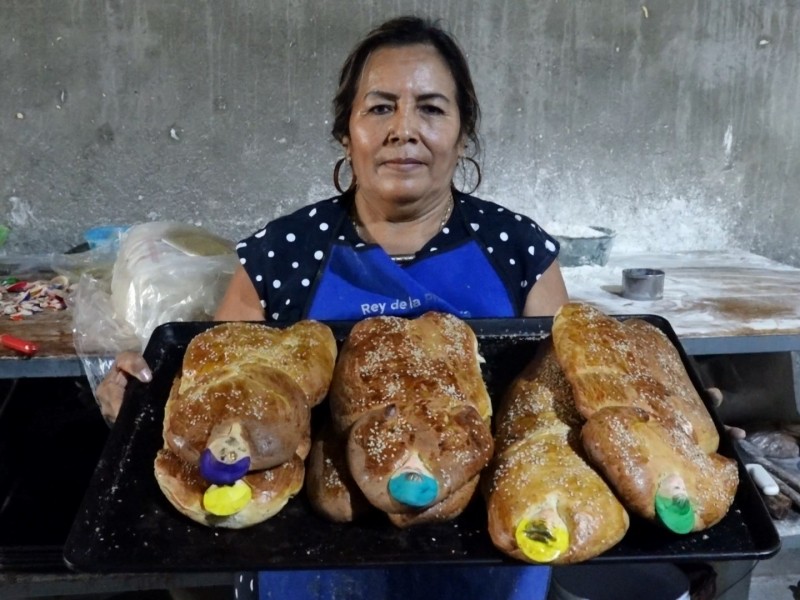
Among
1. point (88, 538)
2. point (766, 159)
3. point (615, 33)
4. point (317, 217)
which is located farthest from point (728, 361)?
point (88, 538)

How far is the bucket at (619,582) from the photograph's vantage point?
2070 millimetres

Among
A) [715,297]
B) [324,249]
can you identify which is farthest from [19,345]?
[715,297]

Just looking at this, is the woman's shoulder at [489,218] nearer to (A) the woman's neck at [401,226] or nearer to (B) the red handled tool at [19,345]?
(A) the woman's neck at [401,226]

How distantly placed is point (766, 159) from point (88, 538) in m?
3.08

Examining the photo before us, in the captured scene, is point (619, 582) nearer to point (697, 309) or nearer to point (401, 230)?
point (697, 309)

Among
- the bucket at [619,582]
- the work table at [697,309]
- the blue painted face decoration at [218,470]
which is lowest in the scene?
the bucket at [619,582]

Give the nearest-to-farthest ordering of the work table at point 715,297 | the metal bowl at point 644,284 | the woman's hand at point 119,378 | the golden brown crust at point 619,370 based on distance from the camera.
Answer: the golden brown crust at point 619,370
the woman's hand at point 119,378
the work table at point 715,297
the metal bowl at point 644,284

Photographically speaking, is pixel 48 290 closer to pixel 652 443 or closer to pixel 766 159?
pixel 652 443

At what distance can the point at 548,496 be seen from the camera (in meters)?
0.82

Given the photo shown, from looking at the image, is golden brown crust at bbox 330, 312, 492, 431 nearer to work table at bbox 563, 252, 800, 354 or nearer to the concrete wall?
work table at bbox 563, 252, 800, 354

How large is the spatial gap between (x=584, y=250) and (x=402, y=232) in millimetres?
1188

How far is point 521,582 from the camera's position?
154 cm

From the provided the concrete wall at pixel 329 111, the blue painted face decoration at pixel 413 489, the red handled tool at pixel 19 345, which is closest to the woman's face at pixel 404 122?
the blue painted face decoration at pixel 413 489

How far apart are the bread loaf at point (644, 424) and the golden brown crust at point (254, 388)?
0.37 m
